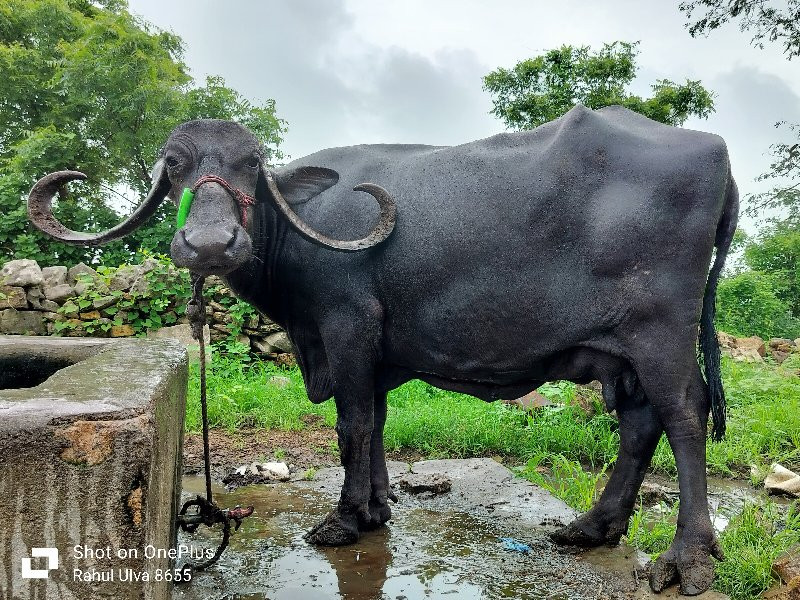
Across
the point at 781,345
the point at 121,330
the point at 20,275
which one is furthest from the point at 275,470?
the point at 781,345

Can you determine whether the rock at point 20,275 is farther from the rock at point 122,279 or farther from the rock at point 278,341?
the rock at point 278,341

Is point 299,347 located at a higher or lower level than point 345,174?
lower

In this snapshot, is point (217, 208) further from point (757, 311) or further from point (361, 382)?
point (757, 311)

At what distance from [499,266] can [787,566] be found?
154 centimetres

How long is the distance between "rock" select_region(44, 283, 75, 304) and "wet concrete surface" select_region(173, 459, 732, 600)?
4556 millimetres

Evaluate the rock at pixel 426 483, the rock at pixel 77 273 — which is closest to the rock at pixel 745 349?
the rock at pixel 426 483

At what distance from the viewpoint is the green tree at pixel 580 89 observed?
45.4 ft

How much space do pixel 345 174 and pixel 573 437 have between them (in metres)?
2.73

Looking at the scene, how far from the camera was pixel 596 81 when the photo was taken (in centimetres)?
1434

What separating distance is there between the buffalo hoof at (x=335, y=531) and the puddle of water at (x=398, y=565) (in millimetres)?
36

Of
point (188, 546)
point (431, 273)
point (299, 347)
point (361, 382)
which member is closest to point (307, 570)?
point (188, 546)

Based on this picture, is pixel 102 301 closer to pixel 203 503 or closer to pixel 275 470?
pixel 275 470

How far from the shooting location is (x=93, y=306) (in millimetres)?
7195

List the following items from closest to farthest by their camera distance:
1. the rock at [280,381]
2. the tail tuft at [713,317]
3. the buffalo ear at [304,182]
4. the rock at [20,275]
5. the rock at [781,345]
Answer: the tail tuft at [713,317] < the buffalo ear at [304,182] < the rock at [280,381] < the rock at [20,275] < the rock at [781,345]
